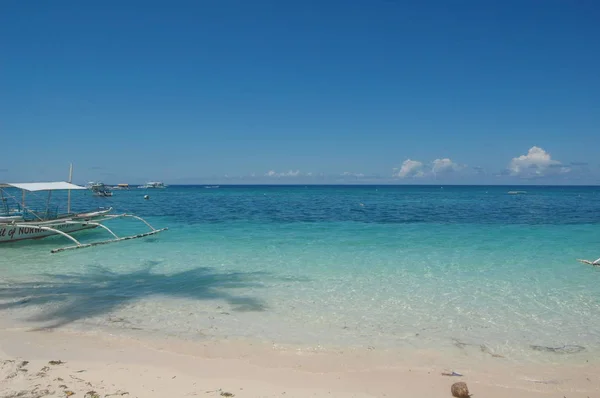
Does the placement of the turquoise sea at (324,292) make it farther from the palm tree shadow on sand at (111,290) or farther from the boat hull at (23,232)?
the boat hull at (23,232)

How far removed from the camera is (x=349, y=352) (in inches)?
233

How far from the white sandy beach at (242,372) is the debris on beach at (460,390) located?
0.17 meters

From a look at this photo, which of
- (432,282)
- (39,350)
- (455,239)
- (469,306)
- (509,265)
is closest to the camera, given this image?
(39,350)

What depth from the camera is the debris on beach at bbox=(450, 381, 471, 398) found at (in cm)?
451

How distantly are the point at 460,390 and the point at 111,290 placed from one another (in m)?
7.75

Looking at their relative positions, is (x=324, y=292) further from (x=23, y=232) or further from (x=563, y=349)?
(x=23, y=232)

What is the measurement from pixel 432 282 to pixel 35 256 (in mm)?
12960

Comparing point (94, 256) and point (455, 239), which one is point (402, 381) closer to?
point (94, 256)

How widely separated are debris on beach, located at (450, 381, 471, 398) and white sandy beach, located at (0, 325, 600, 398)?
0.17 m

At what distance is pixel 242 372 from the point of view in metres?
5.15

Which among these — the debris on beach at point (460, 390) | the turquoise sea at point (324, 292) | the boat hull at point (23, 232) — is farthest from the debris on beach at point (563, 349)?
the boat hull at point (23, 232)

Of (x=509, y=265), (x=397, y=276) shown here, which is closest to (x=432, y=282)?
(x=397, y=276)

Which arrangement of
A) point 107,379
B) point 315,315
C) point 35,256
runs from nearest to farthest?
point 107,379 → point 315,315 → point 35,256

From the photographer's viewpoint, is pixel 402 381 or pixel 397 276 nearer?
pixel 402 381
